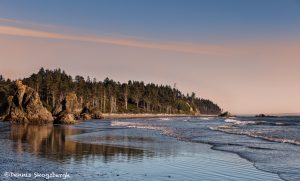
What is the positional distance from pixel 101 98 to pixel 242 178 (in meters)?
171

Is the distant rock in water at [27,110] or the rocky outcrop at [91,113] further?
the rocky outcrop at [91,113]

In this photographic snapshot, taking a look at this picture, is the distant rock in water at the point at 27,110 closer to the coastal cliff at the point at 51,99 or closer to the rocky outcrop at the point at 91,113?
the coastal cliff at the point at 51,99

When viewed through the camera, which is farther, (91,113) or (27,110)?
(91,113)

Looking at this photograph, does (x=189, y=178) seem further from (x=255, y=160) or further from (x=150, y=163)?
(x=255, y=160)

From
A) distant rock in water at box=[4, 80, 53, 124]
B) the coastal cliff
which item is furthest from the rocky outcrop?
distant rock in water at box=[4, 80, 53, 124]

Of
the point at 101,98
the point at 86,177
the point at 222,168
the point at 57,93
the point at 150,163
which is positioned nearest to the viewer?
the point at 86,177

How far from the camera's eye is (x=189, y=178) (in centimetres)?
1848

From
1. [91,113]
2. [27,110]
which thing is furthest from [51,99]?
[27,110]

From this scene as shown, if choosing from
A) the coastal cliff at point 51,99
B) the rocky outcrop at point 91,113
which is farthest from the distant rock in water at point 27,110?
the rocky outcrop at point 91,113

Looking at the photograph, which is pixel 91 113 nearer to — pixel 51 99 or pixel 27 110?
pixel 51 99

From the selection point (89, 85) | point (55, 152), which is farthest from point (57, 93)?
point (55, 152)

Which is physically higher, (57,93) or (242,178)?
(57,93)

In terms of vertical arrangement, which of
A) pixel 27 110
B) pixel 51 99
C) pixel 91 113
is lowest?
pixel 91 113

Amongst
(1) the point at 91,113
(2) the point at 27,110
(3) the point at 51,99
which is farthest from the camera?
(3) the point at 51,99
